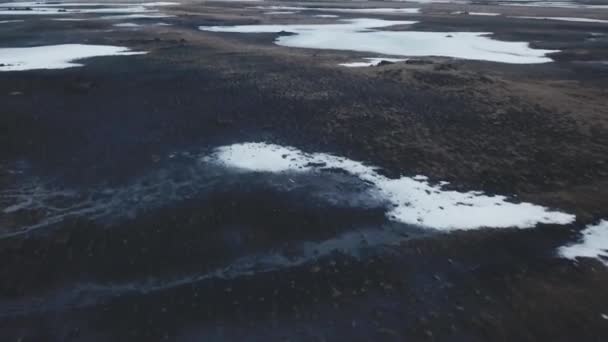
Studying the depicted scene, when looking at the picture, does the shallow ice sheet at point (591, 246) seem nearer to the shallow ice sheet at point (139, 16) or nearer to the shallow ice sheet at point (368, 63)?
the shallow ice sheet at point (368, 63)

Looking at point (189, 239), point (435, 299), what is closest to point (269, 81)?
point (189, 239)

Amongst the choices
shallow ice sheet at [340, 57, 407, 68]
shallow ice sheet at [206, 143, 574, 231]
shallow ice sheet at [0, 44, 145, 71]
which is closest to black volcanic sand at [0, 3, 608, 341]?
shallow ice sheet at [206, 143, 574, 231]

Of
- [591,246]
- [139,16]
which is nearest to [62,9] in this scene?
[139,16]

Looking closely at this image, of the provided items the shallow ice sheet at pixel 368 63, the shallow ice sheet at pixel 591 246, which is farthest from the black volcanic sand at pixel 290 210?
the shallow ice sheet at pixel 368 63

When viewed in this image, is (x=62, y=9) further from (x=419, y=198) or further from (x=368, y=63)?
(x=419, y=198)

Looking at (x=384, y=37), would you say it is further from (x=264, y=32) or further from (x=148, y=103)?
(x=148, y=103)
